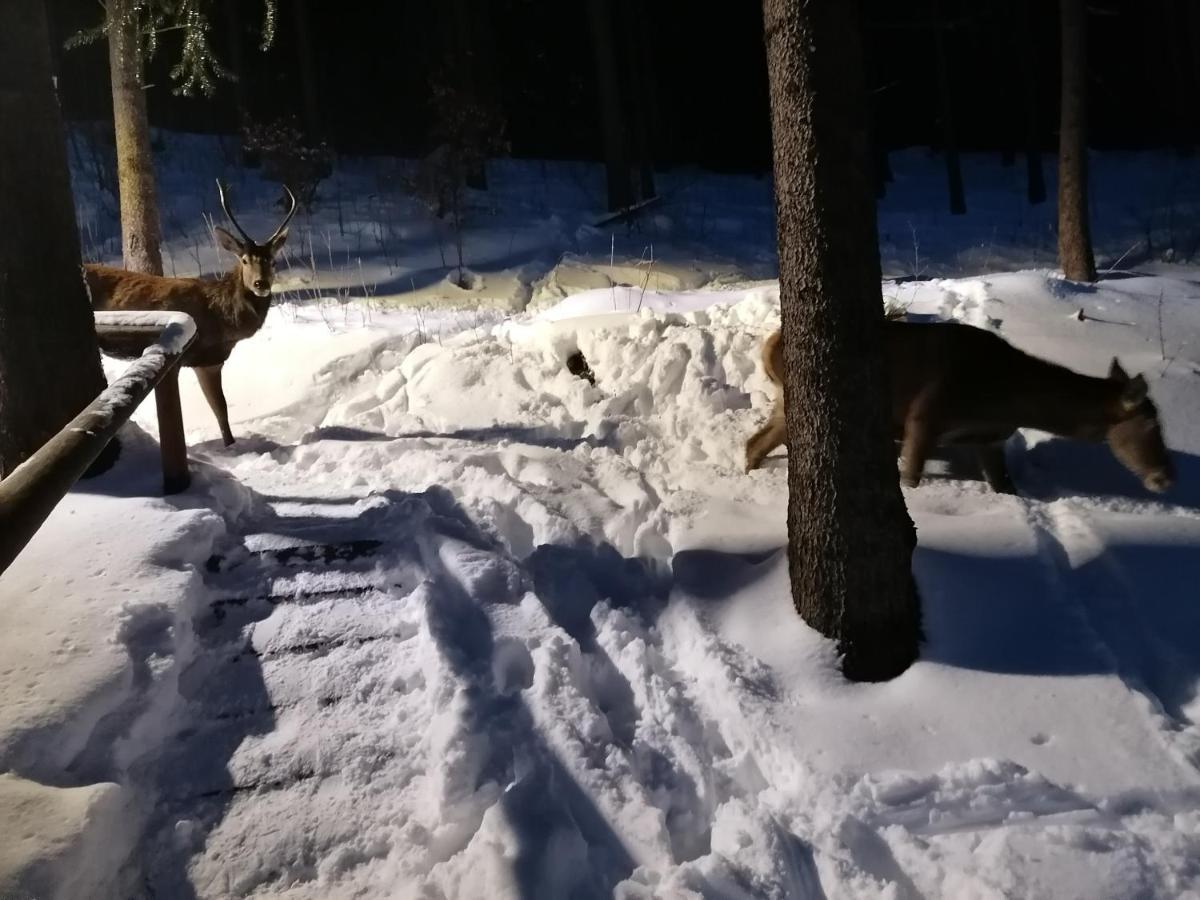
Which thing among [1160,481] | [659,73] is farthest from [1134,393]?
[659,73]

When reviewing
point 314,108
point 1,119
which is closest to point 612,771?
point 1,119

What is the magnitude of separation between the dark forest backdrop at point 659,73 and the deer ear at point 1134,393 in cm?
1813

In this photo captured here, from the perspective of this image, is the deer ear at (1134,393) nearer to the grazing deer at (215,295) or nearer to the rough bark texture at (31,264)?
the rough bark texture at (31,264)

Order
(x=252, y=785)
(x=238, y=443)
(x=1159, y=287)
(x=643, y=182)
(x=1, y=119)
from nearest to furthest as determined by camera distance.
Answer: (x=252, y=785), (x=1, y=119), (x=238, y=443), (x=1159, y=287), (x=643, y=182)

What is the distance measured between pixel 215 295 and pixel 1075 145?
844 cm

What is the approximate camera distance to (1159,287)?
27.5 ft

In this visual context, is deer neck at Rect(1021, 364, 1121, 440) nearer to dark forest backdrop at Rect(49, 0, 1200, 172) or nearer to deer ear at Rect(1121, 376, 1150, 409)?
deer ear at Rect(1121, 376, 1150, 409)

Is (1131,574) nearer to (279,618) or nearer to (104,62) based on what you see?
(279,618)

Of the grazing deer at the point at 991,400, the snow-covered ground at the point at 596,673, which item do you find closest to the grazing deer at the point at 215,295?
the snow-covered ground at the point at 596,673

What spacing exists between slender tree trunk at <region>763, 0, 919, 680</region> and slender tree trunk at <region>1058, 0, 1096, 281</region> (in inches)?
295

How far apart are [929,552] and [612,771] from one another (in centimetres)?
192

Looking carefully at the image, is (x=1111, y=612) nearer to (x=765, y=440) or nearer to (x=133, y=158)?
(x=765, y=440)

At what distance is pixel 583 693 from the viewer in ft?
12.2

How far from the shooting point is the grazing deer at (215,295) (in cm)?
773
